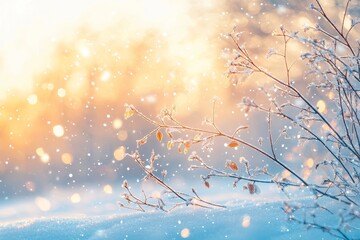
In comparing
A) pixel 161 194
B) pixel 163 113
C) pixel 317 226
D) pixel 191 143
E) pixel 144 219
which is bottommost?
pixel 317 226

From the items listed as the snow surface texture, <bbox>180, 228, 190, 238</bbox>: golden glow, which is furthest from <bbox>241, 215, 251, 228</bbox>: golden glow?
<bbox>180, 228, 190, 238</bbox>: golden glow

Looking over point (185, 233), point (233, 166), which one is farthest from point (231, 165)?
point (185, 233)

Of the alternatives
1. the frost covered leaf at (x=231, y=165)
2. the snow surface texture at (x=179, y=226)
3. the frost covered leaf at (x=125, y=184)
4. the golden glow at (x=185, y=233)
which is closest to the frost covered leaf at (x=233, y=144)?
the frost covered leaf at (x=231, y=165)

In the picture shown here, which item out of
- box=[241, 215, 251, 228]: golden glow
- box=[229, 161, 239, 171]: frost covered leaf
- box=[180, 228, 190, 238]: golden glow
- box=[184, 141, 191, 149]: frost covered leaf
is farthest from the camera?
box=[241, 215, 251, 228]: golden glow

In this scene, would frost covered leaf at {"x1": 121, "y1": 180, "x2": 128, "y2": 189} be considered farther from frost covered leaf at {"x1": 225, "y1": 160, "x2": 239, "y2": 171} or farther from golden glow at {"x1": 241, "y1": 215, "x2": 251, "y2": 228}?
golden glow at {"x1": 241, "y1": 215, "x2": 251, "y2": 228}

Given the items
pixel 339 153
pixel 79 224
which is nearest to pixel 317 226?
pixel 339 153

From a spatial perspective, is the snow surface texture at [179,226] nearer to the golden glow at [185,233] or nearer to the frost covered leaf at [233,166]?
the golden glow at [185,233]

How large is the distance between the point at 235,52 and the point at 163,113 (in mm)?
735

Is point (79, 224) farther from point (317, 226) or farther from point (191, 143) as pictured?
point (317, 226)

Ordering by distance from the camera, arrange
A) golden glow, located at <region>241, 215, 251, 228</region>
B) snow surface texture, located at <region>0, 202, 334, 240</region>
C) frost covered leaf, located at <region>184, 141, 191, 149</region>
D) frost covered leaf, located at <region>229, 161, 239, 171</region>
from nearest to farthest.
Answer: frost covered leaf, located at <region>229, 161, 239, 171</region> → frost covered leaf, located at <region>184, 141, 191, 149</region> → snow surface texture, located at <region>0, 202, 334, 240</region> → golden glow, located at <region>241, 215, 251, 228</region>

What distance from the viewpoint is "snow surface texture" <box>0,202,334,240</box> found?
804 centimetres

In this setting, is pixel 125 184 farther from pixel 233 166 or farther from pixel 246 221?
pixel 246 221

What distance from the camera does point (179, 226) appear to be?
881 cm

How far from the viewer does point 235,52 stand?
3.23m
